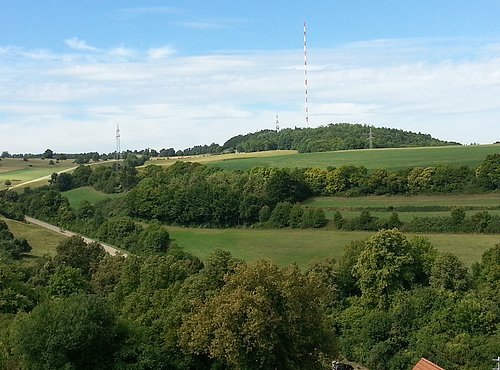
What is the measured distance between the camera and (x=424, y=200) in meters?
55.2

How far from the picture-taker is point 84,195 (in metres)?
83.5

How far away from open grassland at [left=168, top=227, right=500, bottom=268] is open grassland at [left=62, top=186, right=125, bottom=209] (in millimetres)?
20900

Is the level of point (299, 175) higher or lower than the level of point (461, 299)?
higher

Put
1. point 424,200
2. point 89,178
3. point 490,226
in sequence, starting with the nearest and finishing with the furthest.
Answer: point 490,226 → point 424,200 → point 89,178

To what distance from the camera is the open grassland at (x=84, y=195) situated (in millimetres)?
78750

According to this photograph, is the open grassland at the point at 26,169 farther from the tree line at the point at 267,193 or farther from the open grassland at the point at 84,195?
the tree line at the point at 267,193

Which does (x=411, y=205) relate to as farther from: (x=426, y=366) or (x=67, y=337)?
(x=67, y=337)

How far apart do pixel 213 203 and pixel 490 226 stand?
27.7 m

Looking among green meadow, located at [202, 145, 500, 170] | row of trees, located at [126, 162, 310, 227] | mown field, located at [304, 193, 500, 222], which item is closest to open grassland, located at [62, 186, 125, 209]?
row of trees, located at [126, 162, 310, 227]

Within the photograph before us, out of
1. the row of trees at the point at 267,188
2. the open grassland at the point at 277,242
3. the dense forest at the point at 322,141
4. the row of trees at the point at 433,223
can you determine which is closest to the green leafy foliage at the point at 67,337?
the open grassland at the point at 277,242

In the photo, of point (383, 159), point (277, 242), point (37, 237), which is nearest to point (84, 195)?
point (37, 237)

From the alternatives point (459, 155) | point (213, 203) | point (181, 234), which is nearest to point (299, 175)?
point (213, 203)

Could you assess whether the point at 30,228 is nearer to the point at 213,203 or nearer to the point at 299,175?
the point at 213,203

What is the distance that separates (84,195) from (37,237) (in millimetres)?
27651
